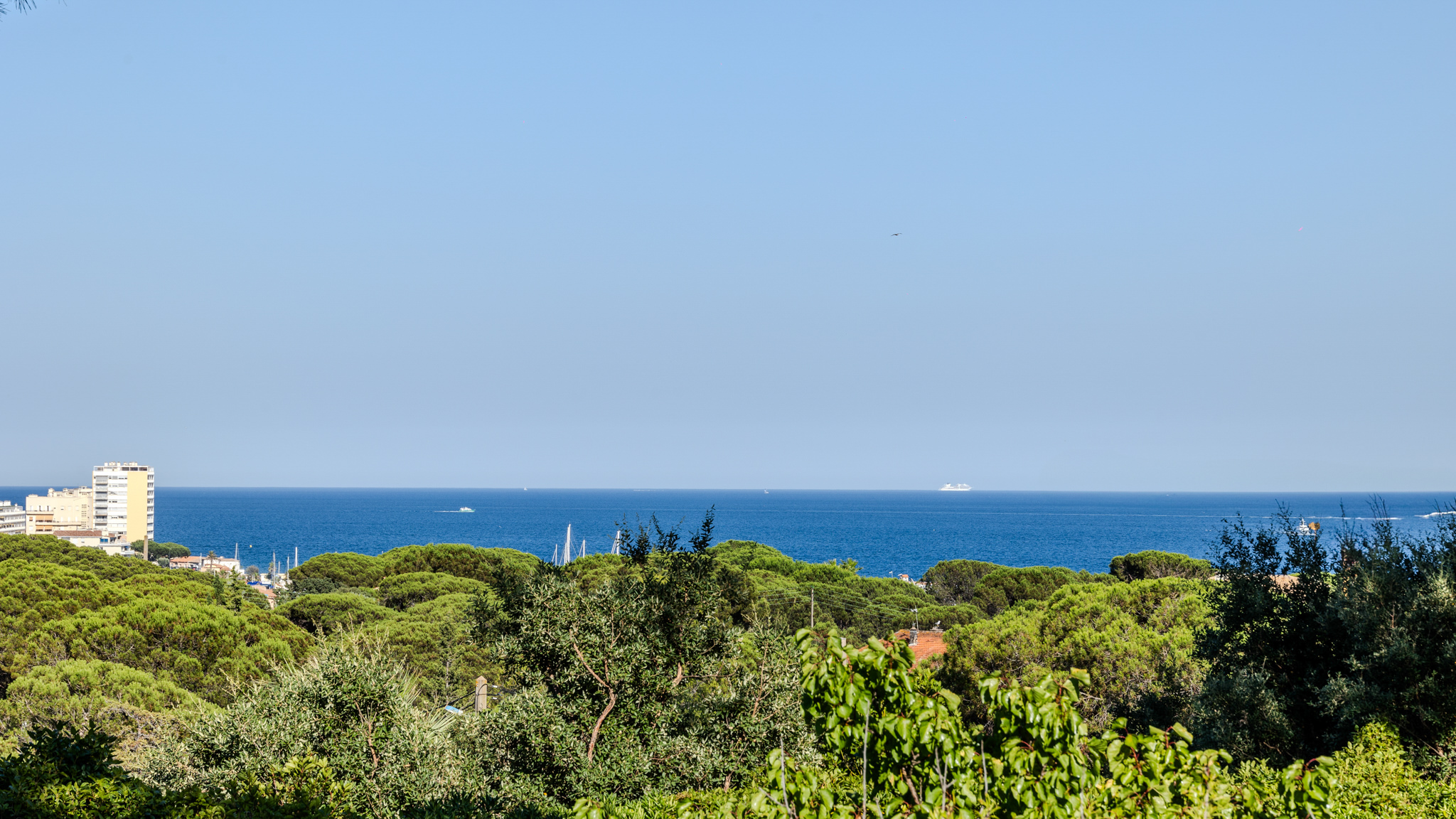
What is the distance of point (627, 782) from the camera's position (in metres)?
9.23

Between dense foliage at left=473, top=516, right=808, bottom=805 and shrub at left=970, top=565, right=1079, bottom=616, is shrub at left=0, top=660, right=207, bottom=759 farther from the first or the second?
shrub at left=970, top=565, right=1079, bottom=616

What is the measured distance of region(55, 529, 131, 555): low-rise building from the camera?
93.4 m

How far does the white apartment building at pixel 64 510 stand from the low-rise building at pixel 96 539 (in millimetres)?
2971

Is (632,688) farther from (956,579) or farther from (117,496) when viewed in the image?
(117,496)

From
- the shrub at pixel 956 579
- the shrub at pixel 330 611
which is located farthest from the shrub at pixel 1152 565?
the shrub at pixel 330 611

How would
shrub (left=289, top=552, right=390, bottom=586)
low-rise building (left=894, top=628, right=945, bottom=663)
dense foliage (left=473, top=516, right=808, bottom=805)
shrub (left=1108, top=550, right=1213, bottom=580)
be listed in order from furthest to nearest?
shrub (left=289, top=552, right=390, bottom=586) → shrub (left=1108, top=550, right=1213, bottom=580) → low-rise building (left=894, top=628, right=945, bottom=663) → dense foliage (left=473, top=516, right=808, bottom=805)

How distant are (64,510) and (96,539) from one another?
103 ft

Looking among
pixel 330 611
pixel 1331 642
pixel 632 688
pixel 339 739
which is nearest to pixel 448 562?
pixel 330 611

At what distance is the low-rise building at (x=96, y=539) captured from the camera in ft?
306

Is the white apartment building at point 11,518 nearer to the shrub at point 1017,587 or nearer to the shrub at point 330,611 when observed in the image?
the shrub at point 330,611

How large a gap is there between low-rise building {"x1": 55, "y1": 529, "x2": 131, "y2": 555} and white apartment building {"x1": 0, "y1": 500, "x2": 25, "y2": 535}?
5298 mm

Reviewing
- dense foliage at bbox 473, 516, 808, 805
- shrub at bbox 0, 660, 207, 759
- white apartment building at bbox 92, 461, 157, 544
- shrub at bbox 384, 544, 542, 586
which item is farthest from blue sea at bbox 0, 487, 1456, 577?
dense foliage at bbox 473, 516, 808, 805

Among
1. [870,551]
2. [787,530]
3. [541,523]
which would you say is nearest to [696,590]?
[870,551]

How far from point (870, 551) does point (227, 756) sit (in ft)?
353
